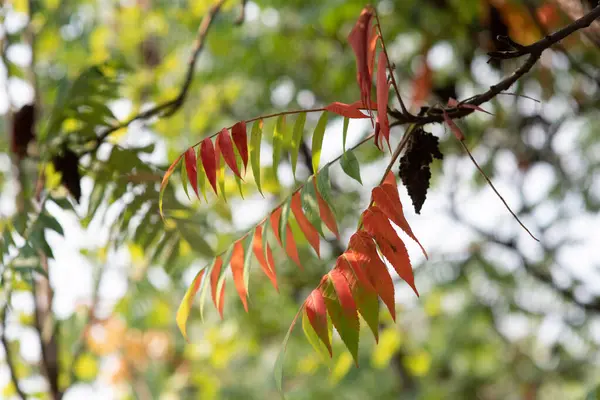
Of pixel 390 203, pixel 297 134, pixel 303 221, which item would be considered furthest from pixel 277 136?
pixel 390 203

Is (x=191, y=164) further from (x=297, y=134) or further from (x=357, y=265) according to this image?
(x=357, y=265)

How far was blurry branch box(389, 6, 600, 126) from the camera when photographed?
1.00 meters

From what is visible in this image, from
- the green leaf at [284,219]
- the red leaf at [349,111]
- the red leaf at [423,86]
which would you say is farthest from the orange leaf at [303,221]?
the red leaf at [423,86]

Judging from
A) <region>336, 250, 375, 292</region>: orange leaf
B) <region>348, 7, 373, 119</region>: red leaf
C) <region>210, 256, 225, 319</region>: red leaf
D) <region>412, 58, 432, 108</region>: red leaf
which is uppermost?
<region>412, 58, 432, 108</region>: red leaf

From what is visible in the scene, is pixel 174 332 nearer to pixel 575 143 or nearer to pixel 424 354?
pixel 424 354

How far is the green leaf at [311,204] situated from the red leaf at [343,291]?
0.10 meters

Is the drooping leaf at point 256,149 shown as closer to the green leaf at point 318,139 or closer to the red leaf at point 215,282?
the green leaf at point 318,139

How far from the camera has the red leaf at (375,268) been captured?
1.09 meters

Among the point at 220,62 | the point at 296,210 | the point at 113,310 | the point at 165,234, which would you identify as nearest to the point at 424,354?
the point at 113,310

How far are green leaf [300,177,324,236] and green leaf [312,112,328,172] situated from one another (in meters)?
0.03

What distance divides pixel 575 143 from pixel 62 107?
4002 mm

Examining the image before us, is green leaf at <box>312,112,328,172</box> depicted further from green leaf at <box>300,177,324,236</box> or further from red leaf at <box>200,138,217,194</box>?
red leaf at <box>200,138,217,194</box>

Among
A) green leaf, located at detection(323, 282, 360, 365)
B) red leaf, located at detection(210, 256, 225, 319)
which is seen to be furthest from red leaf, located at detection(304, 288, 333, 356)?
red leaf, located at detection(210, 256, 225, 319)

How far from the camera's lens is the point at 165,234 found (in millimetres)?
1848
